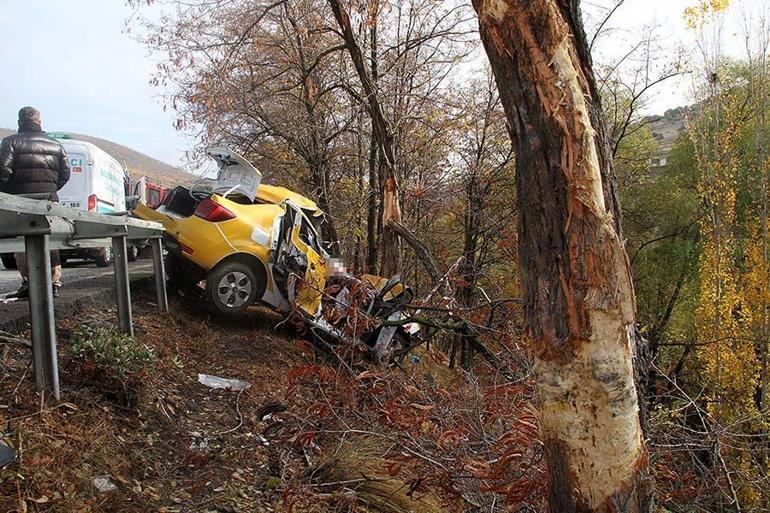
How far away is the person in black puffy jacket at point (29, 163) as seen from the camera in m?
5.44

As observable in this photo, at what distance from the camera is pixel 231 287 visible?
6.84 metres

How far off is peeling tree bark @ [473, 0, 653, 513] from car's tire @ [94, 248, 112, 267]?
1054 centimetres

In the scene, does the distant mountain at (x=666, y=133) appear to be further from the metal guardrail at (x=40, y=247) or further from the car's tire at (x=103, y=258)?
the metal guardrail at (x=40, y=247)

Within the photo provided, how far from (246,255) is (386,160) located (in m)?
3.54

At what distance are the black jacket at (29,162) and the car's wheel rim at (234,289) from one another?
2103 mm

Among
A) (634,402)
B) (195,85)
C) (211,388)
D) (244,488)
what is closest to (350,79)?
(195,85)

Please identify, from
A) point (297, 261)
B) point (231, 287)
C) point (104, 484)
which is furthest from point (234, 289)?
point (104, 484)

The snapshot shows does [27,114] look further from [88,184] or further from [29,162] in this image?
[88,184]

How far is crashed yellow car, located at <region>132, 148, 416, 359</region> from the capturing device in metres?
6.72

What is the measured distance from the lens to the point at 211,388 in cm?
515

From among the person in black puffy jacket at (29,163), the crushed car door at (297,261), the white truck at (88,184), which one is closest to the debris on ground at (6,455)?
the person in black puffy jacket at (29,163)

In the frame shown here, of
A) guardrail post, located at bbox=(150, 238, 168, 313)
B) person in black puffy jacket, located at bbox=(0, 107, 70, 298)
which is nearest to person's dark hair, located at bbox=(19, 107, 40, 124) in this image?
person in black puffy jacket, located at bbox=(0, 107, 70, 298)

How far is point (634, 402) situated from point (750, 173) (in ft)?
68.4

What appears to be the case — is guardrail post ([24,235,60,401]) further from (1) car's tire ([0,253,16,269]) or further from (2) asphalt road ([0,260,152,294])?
(1) car's tire ([0,253,16,269])
